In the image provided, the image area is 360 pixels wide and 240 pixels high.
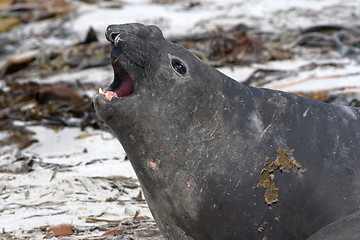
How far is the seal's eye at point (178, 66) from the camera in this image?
150 inches

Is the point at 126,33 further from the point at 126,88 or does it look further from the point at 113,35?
the point at 126,88

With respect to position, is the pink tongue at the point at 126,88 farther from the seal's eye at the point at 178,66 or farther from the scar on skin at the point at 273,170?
the scar on skin at the point at 273,170

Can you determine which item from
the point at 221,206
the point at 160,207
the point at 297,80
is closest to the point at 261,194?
the point at 221,206

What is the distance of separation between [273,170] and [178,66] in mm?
684

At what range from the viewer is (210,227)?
3.76 metres

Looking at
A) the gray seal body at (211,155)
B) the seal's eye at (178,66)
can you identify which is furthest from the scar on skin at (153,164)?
the seal's eye at (178,66)

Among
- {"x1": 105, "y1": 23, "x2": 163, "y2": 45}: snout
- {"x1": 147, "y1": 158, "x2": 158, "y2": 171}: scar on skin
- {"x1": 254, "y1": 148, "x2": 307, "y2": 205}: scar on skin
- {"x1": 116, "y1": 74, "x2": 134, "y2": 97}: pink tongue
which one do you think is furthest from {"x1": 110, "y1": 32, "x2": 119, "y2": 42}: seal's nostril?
{"x1": 254, "y1": 148, "x2": 307, "y2": 205}: scar on skin

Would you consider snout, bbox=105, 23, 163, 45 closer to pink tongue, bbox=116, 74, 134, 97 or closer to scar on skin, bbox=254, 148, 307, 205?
pink tongue, bbox=116, 74, 134, 97

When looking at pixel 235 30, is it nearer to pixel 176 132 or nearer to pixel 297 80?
pixel 297 80

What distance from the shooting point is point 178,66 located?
3.82 meters

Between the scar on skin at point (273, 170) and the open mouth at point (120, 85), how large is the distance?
751mm

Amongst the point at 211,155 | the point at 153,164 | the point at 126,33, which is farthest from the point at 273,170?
the point at 126,33

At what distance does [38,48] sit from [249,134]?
8955 millimetres

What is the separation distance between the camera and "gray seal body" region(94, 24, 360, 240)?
372 centimetres
